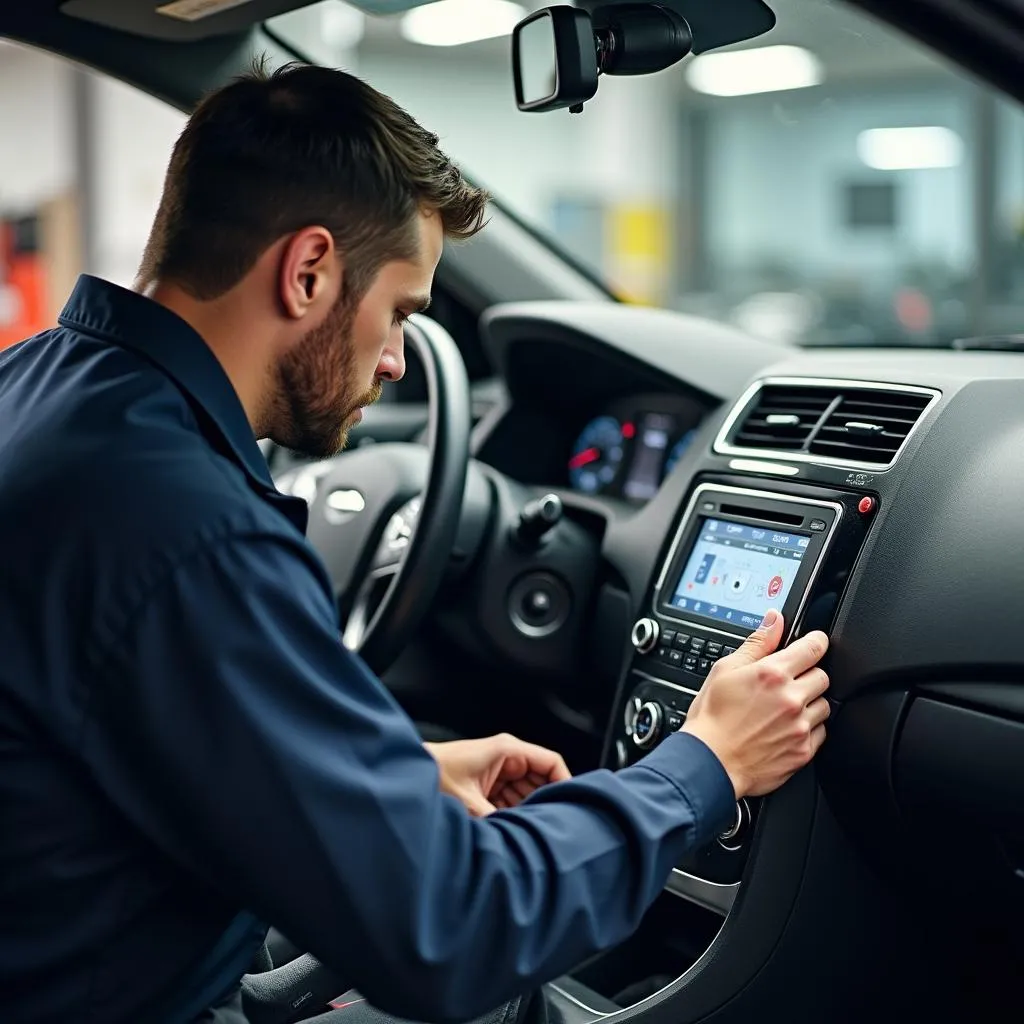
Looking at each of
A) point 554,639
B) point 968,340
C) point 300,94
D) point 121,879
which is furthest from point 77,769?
point 968,340

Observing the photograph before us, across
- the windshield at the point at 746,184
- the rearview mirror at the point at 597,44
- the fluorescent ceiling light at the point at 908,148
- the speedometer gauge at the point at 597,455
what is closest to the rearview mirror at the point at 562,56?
Answer: the rearview mirror at the point at 597,44

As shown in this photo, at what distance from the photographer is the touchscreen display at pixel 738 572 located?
4.80 ft

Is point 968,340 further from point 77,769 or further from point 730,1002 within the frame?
point 77,769

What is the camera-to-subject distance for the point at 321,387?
1101 millimetres

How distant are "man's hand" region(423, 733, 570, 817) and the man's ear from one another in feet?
1.51

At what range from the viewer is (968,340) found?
72.3 inches

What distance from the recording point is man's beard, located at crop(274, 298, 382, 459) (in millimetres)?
1075

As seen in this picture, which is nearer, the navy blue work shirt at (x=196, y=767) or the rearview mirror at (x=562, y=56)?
the navy blue work shirt at (x=196, y=767)

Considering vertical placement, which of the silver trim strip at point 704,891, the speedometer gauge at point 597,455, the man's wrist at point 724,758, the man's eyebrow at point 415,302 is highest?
the man's eyebrow at point 415,302

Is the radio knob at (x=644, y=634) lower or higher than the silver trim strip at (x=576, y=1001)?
higher

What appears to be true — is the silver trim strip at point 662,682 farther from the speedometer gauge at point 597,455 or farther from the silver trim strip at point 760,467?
the speedometer gauge at point 597,455

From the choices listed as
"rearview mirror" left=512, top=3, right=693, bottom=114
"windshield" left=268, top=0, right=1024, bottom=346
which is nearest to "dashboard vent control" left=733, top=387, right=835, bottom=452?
"rearview mirror" left=512, top=3, right=693, bottom=114

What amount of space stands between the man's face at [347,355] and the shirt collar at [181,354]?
6 cm

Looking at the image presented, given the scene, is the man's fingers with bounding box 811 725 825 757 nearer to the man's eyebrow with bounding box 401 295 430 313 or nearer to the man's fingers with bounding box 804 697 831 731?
the man's fingers with bounding box 804 697 831 731
